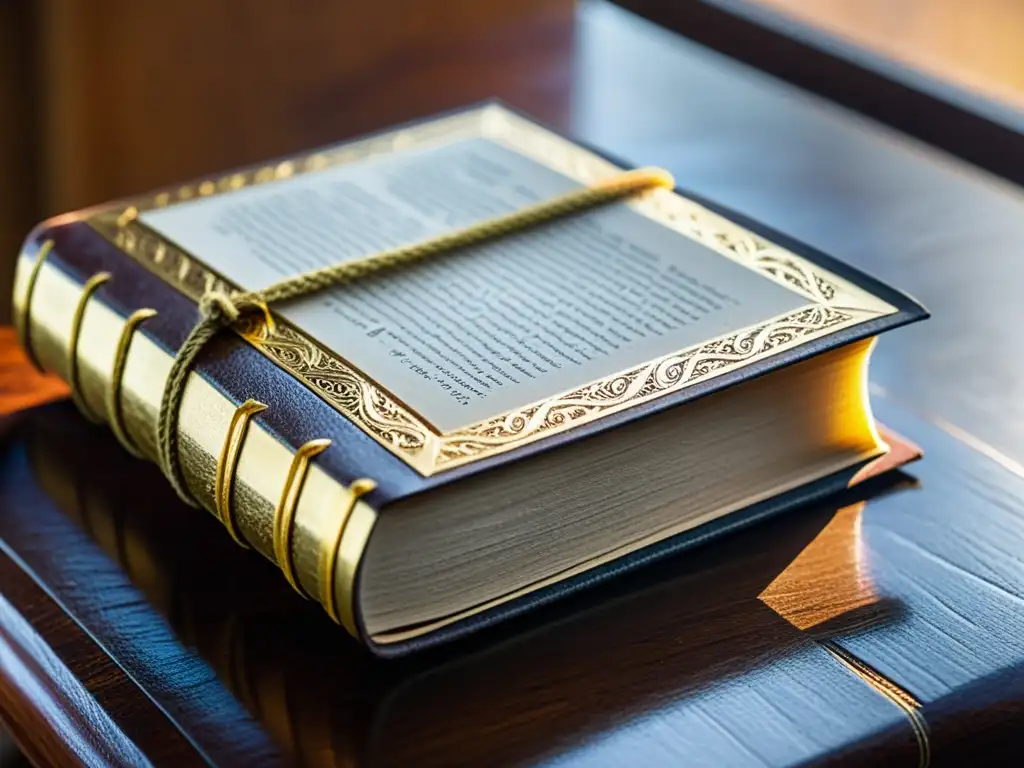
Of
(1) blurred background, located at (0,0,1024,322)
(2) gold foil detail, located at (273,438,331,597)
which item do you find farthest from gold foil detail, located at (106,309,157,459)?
(1) blurred background, located at (0,0,1024,322)

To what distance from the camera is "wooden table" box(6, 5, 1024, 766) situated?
18.6 inches

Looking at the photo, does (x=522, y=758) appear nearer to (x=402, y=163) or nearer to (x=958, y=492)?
(x=958, y=492)

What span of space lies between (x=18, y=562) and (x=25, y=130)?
96 cm

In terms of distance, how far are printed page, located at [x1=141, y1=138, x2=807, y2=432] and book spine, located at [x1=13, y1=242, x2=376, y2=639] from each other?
43 millimetres

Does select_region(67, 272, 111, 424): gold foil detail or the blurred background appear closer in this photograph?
select_region(67, 272, 111, 424): gold foil detail

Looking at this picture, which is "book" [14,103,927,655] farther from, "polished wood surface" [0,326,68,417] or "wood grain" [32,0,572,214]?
"wood grain" [32,0,572,214]

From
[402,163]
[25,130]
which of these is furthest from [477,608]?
[25,130]

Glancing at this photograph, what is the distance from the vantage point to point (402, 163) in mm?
714

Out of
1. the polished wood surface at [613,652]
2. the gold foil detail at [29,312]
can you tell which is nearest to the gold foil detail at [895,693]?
the polished wood surface at [613,652]

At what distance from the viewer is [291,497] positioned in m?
0.49

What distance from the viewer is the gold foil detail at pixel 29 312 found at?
643 mm

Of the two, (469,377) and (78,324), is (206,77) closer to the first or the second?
(78,324)

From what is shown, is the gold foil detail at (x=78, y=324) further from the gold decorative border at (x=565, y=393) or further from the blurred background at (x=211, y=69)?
the blurred background at (x=211, y=69)

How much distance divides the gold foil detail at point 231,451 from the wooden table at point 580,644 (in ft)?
0.13
